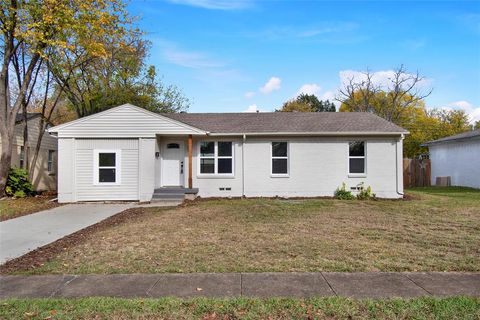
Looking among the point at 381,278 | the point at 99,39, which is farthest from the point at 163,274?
the point at 99,39

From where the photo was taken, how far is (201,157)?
53.7 feet

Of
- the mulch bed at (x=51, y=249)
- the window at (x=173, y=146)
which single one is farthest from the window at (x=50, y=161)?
the mulch bed at (x=51, y=249)

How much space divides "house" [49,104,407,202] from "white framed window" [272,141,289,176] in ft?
0.15

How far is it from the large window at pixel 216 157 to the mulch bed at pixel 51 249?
595cm

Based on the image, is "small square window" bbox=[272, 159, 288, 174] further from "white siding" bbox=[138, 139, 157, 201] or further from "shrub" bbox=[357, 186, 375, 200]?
"white siding" bbox=[138, 139, 157, 201]

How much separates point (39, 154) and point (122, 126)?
9.52m

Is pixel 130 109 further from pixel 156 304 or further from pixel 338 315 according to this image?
pixel 338 315

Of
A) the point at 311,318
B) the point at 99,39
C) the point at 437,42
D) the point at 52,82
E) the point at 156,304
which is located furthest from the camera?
the point at 52,82

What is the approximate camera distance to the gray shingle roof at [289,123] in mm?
16016

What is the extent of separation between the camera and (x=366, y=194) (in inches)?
617

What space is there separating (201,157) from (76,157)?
5233mm

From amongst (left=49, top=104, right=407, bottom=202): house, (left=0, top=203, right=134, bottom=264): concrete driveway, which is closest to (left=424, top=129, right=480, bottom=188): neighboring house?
(left=49, top=104, right=407, bottom=202): house

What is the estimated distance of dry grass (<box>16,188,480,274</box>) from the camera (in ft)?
18.7

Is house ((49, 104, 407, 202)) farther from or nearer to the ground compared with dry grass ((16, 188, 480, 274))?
farther from the ground
